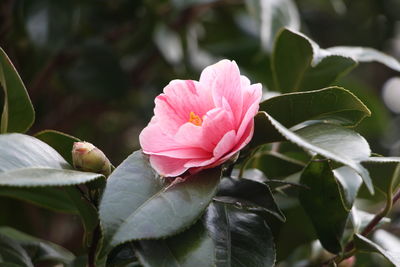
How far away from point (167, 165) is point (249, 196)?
0.34 feet

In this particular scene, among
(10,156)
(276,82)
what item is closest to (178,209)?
(10,156)

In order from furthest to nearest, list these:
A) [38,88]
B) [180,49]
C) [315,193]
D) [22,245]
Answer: [180,49]
[38,88]
[22,245]
[315,193]

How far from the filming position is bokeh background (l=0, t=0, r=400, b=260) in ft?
4.13

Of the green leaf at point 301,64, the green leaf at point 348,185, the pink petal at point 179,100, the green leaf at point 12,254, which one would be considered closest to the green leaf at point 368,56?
the green leaf at point 301,64

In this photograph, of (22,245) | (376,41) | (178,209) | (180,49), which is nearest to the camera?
(178,209)

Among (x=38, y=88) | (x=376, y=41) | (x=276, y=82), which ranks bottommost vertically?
(x=376, y=41)

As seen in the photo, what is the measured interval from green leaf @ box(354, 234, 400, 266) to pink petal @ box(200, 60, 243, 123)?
201 mm

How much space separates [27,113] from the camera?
0.75 metres

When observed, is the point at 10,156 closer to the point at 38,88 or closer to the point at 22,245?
the point at 22,245

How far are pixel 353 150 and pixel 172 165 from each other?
7.2 inches

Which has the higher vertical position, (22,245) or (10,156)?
(10,156)

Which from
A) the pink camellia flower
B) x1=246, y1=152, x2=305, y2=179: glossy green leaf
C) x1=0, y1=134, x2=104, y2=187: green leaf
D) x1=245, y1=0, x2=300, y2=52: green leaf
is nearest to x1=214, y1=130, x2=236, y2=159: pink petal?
the pink camellia flower

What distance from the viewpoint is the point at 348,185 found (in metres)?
0.82

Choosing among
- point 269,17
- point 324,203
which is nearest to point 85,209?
point 324,203
